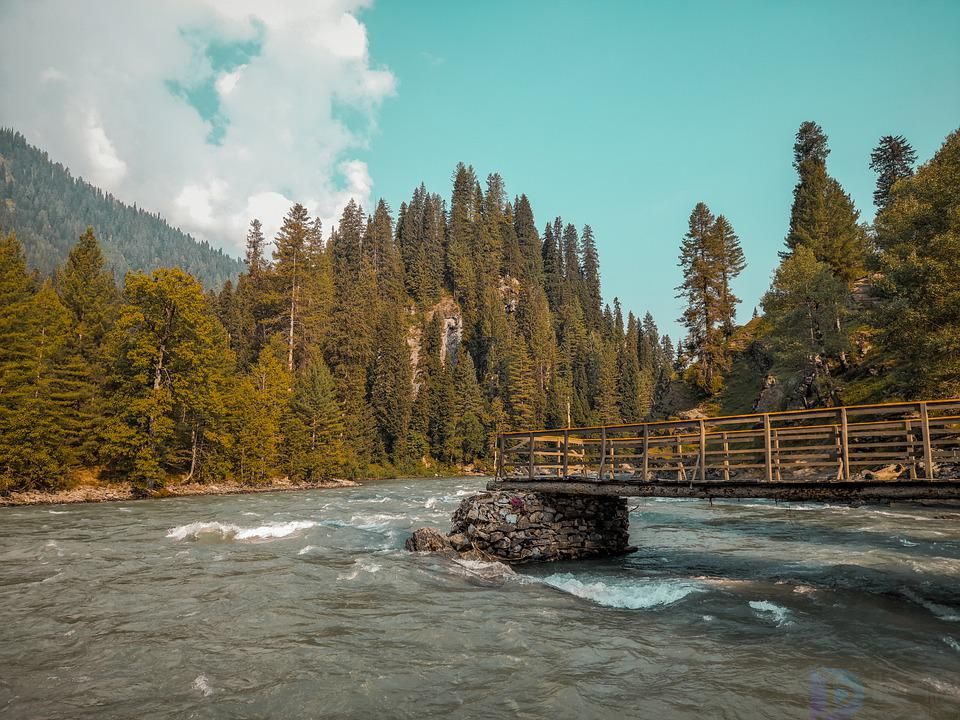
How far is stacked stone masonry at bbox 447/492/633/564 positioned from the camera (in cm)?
1848

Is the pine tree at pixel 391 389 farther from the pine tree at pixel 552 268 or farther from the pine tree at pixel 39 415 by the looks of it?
the pine tree at pixel 552 268

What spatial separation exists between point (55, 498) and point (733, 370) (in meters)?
66.3

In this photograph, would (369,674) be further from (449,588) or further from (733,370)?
(733,370)

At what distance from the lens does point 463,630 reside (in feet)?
35.2

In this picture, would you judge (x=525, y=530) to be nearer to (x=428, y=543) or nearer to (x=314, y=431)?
(x=428, y=543)

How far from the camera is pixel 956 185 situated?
→ 30.3 metres

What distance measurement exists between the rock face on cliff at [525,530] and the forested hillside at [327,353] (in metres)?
30.5

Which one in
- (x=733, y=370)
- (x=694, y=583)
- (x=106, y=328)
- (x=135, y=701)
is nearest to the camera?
(x=135, y=701)

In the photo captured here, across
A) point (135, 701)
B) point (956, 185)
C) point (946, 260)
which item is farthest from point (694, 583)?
point (956, 185)

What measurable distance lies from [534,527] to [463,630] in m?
8.39

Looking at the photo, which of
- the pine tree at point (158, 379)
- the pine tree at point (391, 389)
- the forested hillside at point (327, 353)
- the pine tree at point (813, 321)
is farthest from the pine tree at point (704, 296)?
the pine tree at point (158, 379)

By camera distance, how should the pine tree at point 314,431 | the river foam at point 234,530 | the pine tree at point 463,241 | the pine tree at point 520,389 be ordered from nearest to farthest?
the river foam at point 234,530, the pine tree at point 314,431, the pine tree at point 520,389, the pine tree at point 463,241
